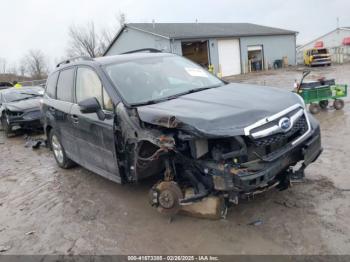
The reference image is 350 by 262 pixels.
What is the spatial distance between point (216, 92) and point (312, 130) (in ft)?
4.07

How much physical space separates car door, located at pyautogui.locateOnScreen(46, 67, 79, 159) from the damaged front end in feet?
5.48

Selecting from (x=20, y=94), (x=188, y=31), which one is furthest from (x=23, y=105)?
(x=188, y=31)

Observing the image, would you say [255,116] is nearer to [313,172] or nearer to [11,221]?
[313,172]

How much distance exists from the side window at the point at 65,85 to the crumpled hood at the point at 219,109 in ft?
6.77

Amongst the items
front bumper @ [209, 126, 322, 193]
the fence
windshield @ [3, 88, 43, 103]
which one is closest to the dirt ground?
front bumper @ [209, 126, 322, 193]

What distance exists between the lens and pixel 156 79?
4.59 m

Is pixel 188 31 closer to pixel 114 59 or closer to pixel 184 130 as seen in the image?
pixel 114 59

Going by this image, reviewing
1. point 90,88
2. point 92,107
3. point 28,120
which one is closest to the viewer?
point 92,107

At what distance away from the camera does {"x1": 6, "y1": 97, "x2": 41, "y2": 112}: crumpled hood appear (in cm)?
1061

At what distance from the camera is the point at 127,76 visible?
14.8 ft

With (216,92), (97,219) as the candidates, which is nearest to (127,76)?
(216,92)

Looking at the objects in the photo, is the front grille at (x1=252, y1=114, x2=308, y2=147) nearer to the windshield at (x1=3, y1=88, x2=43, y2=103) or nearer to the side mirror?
the side mirror

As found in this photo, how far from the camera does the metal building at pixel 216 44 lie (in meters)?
28.1

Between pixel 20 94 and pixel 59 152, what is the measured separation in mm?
6776
